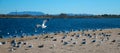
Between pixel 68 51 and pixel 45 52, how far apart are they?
1.82m

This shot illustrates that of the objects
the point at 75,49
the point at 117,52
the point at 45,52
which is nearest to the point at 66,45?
the point at 75,49

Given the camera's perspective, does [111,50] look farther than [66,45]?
No

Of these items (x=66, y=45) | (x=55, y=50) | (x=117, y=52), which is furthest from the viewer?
(x=66, y=45)

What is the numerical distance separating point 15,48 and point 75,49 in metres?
5.10

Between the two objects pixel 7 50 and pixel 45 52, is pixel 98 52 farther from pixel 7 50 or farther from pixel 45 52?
pixel 7 50

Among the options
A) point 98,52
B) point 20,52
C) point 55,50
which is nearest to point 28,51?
point 20,52

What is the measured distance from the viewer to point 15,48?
24078 millimetres

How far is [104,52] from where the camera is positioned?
21.6 metres

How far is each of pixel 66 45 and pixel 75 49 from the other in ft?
8.51

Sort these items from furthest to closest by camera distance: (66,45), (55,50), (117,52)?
1. (66,45)
2. (55,50)
3. (117,52)

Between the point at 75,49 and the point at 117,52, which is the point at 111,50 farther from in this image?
the point at 75,49

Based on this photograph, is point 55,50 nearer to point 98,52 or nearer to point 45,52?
point 45,52

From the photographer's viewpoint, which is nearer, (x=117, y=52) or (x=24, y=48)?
(x=117, y=52)

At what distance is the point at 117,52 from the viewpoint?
2138 cm
